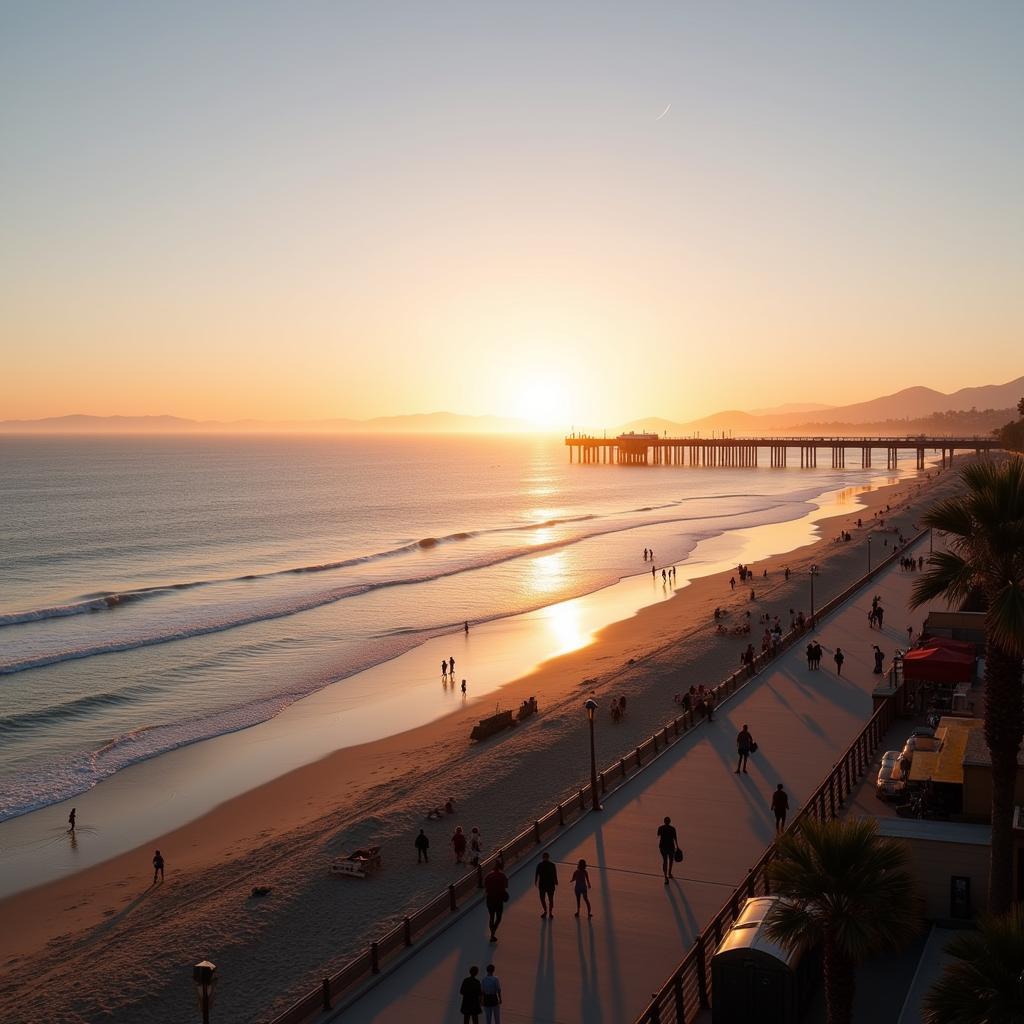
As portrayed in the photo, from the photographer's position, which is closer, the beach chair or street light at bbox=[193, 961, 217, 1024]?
street light at bbox=[193, 961, 217, 1024]

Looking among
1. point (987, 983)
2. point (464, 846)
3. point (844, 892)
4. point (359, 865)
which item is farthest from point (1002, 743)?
point (359, 865)

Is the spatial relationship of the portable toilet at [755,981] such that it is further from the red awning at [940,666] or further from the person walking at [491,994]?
the red awning at [940,666]

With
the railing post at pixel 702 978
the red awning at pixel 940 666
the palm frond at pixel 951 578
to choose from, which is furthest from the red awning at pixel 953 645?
the railing post at pixel 702 978

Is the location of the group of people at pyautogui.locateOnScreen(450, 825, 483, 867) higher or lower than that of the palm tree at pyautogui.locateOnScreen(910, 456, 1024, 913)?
lower

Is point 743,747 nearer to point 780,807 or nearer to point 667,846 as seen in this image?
point 780,807

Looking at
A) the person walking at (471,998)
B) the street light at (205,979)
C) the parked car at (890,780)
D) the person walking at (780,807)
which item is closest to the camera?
the street light at (205,979)

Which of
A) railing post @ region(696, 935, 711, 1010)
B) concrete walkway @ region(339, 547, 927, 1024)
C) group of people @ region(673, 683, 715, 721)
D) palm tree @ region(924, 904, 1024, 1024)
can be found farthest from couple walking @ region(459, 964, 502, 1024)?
group of people @ region(673, 683, 715, 721)

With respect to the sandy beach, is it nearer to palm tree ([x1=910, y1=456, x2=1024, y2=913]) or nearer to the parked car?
the parked car
